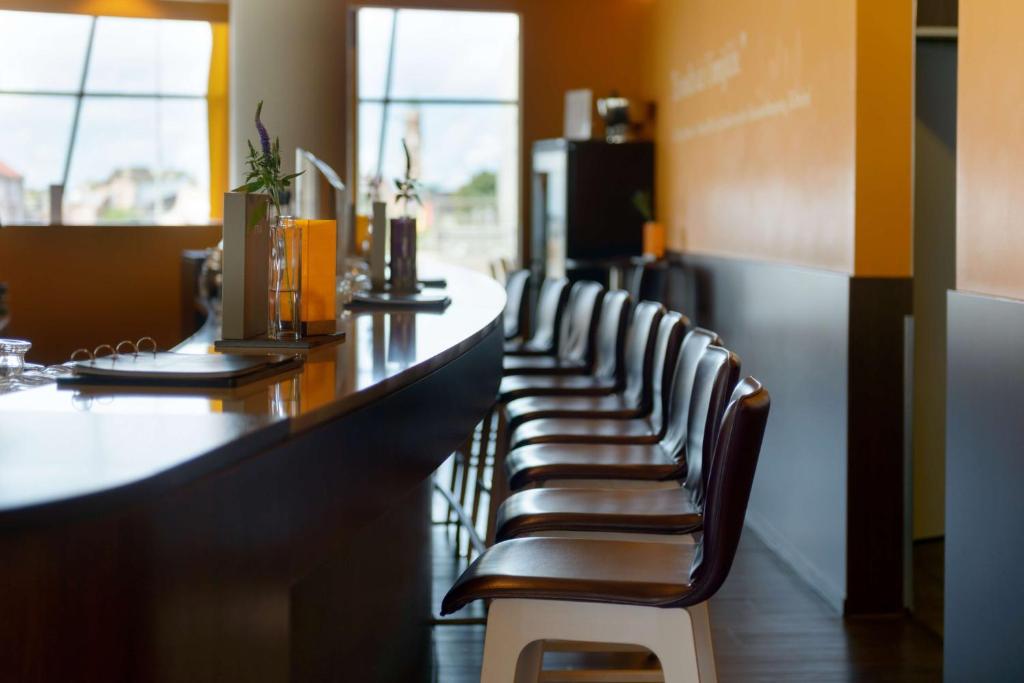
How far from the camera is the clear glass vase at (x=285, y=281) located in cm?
241

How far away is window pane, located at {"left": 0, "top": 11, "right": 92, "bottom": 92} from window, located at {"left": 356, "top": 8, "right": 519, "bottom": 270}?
2.63 metres

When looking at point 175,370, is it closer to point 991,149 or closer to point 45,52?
point 991,149

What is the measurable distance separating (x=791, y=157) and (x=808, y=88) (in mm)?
330

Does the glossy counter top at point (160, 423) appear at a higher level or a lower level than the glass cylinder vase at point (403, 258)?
lower

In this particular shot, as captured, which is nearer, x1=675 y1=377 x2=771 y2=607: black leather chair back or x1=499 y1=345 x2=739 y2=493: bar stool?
x1=675 y1=377 x2=771 y2=607: black leather chair back

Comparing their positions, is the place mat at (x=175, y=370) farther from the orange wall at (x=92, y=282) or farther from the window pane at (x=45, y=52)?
the window pane at (x=45, y=52)

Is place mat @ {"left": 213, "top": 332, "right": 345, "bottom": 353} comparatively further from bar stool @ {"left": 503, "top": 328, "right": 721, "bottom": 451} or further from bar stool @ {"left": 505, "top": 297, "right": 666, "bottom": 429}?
bar stool @ {"left": 505, "top": 297, "right": 666, "bottom": 429}

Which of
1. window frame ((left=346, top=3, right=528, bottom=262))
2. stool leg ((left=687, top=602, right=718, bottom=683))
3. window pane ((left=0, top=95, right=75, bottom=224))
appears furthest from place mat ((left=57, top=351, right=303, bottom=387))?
window pane ((left=0, top=95, right=75, bottom=224))

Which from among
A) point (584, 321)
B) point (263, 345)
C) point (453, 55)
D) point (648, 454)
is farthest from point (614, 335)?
point (453, 55)

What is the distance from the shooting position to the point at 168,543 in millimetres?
1292

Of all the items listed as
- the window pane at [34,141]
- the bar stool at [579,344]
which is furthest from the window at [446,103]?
the bar stool at [579,344]

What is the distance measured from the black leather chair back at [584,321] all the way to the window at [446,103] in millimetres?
4689

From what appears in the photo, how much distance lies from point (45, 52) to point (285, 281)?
9.01m

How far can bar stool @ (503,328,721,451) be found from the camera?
2.88 m
